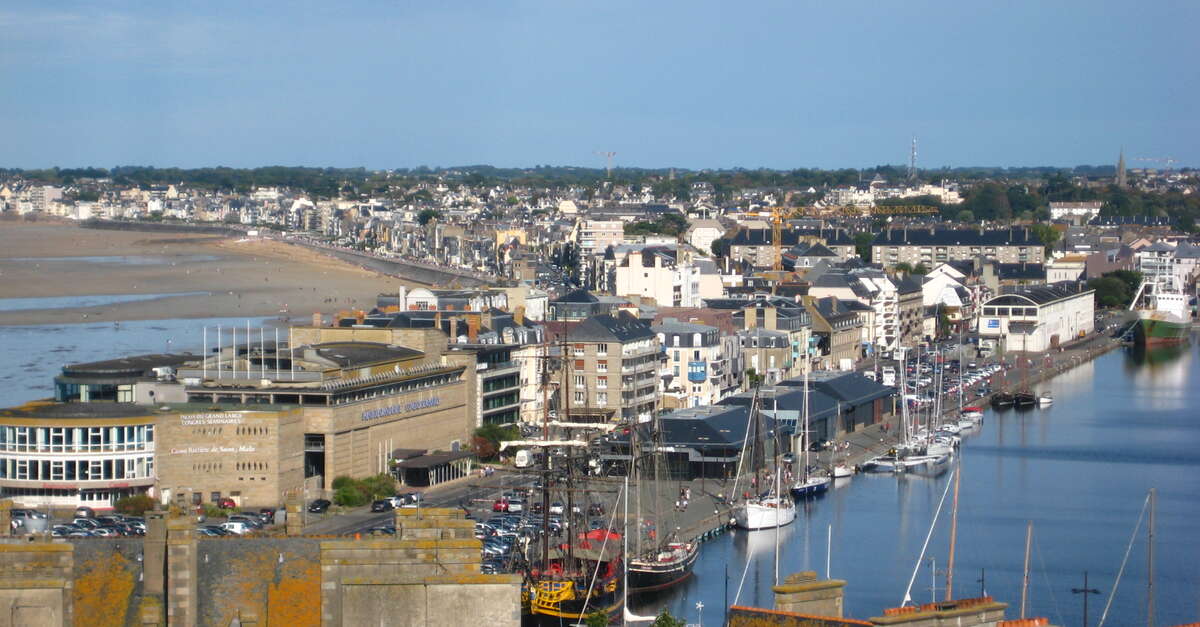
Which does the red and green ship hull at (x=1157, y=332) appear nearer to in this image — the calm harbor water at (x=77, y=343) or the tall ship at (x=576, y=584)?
the calm harbor water at (x=77, y=343)

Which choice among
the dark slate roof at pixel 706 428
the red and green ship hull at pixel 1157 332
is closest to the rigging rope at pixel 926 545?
the dark slate roof at pixel 706 428

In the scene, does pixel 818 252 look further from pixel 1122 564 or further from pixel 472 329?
pixel 1122 564

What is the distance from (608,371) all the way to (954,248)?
4707 centimetres

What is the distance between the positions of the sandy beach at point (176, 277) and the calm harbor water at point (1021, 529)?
29.2 metres

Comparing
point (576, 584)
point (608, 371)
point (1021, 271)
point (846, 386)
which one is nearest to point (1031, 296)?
point (1021, 271)

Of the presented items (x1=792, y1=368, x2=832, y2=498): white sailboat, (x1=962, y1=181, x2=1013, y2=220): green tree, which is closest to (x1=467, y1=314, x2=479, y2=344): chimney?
(x1=792, y1=368, x2=832, y2=498): white sailboat

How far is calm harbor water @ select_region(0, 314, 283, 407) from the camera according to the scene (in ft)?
139

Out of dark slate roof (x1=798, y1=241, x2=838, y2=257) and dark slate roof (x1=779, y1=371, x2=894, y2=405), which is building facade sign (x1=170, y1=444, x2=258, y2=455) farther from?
dark slate roof (x1=798, y1=241, x2=838, y2=257)

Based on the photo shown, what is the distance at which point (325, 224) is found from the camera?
126m

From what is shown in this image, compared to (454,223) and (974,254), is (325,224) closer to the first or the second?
(454,223)

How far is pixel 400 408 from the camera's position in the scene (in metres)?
32.3

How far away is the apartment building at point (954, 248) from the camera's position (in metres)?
83.7

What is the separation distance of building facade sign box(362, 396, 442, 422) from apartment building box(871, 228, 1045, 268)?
170ft

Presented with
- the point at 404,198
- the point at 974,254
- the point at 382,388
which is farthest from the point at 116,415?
the point at 404,198
